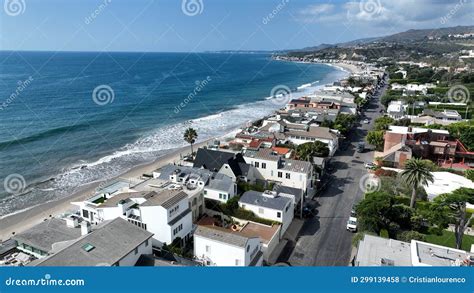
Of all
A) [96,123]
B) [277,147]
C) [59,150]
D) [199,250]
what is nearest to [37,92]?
[96,123]

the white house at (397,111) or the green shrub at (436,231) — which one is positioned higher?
the white house at (397,111)

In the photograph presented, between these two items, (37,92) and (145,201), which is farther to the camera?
(37,92)

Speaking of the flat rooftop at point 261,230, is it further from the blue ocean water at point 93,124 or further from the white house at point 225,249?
the blue ocean water at point 93,124

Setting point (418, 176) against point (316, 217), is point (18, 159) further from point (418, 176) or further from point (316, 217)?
point (418, 176)

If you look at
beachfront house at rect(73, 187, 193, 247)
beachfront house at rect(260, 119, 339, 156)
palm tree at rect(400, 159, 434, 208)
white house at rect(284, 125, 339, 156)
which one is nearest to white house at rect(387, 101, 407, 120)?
beachfront house at rect(260, 119, 339, 156)

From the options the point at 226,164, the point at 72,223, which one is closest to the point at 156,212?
the point at 72,223

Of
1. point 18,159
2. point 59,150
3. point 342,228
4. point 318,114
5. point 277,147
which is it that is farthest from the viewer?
point 318,114

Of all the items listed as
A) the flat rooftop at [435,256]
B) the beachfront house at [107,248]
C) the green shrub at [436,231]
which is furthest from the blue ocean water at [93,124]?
the green shrub at [436,231]
